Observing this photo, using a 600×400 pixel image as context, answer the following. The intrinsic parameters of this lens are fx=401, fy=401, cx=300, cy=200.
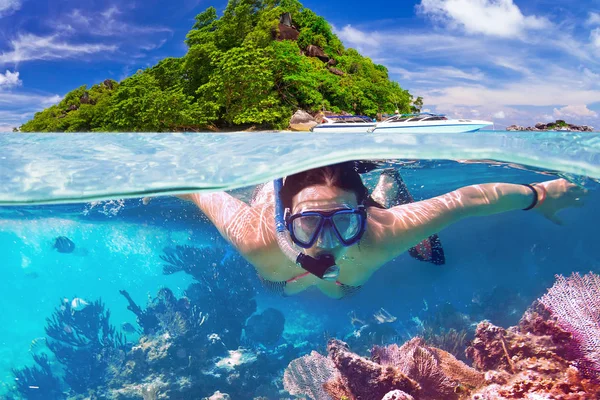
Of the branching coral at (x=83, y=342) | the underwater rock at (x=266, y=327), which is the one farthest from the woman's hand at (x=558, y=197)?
the branching coral at (x=83, y=342)

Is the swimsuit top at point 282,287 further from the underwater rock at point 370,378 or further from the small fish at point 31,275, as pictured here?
the small fish at point 31,275

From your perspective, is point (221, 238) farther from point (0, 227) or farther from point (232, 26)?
point (232, 26)


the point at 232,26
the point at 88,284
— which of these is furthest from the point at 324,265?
the point at 232,26

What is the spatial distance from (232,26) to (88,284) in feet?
154

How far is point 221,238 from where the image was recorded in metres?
6.44

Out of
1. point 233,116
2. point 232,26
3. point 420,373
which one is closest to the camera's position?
point 420,373

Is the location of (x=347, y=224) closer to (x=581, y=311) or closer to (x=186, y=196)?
(x=186, y=196)

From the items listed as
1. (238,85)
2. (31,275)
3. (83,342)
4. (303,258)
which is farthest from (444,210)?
(238,85)

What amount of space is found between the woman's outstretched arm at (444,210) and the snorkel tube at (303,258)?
0.77 metres

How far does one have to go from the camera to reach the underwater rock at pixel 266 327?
19.6 feet

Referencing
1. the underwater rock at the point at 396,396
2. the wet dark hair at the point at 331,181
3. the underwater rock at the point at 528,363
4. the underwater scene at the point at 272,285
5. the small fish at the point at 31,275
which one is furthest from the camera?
the small fish at the point at 31,275

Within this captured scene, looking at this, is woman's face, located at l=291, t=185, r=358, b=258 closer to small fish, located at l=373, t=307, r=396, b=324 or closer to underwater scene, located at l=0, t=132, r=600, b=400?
underwater scene, located at l=0, t=132, r=600, b=400

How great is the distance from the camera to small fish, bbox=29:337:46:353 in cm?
627

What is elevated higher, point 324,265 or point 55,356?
point 324,265
